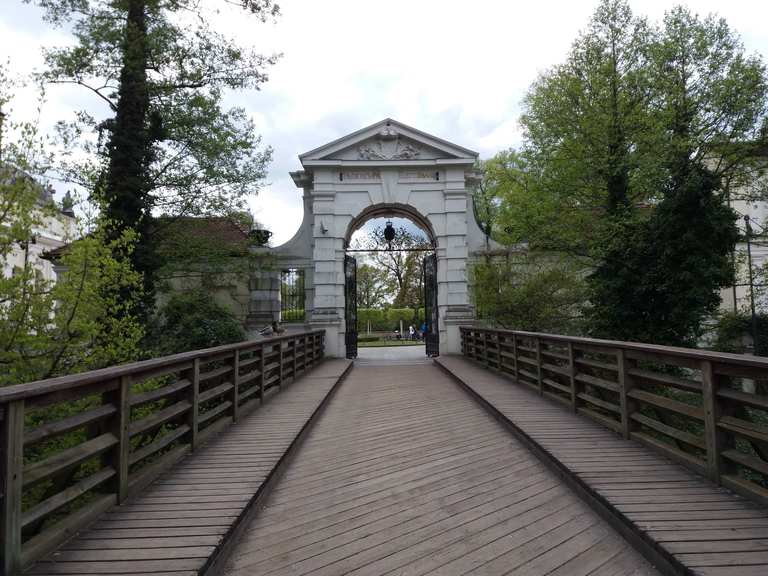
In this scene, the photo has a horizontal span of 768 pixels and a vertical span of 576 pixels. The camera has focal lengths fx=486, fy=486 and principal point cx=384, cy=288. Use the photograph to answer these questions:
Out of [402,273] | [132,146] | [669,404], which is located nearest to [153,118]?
[132,146]

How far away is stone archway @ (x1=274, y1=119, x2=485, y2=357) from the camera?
15438mm

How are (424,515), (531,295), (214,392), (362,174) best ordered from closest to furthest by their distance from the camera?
1. (424,515)
2. (214,392)
3. (531,295)
4. (362,174)

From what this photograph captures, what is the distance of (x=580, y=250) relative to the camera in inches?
547

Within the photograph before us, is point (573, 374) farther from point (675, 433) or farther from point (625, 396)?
point (675, 433)

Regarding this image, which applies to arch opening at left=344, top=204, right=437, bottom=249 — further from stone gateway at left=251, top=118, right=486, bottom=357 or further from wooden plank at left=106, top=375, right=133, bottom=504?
wooden plank at left=106, top=375, right=133, bottom=504

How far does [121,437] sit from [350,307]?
12.7 meters

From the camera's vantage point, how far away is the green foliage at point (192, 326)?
11094mm

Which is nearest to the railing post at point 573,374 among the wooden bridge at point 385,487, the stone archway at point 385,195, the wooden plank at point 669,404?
the wooden bridge at point 385,487

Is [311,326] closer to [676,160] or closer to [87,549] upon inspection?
[676,160]

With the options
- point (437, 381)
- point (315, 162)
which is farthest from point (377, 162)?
point (437, 381)

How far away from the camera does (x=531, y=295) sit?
11914 mm

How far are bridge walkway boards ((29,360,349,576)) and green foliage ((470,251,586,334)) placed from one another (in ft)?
26.3

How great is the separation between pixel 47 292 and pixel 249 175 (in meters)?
9.24

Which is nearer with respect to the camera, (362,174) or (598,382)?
(598,382)
